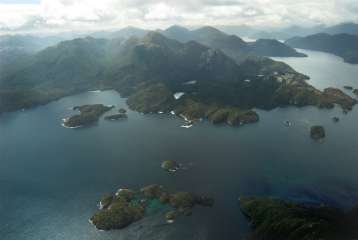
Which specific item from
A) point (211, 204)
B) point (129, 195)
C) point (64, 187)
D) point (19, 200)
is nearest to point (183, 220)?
point (211, 204)

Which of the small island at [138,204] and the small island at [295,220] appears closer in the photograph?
the small island at [295,220]

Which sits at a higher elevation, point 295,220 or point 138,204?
point 295,220

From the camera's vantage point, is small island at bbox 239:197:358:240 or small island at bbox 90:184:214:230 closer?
small island at bbox 239:197:358:240

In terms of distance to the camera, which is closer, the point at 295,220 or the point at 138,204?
the point at 295,220

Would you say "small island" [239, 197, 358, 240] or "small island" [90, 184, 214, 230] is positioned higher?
"small island" [239, 197, 358, 240]

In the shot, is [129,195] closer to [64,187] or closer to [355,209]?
[64,187]
